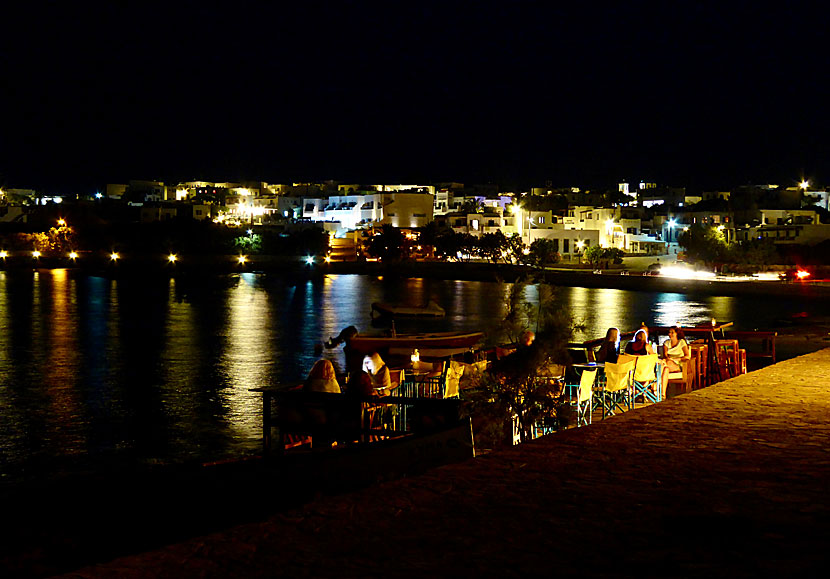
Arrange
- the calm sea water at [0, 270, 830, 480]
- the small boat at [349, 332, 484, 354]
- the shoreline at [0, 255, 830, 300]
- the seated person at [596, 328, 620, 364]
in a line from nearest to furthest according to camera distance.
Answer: the seated person at [596, 328, 620, 364], the calm sea water at [0, 270, 830, 480], the small boat at [349, 332, 484, 354], the shoreline at [0, 255, 830, 300]

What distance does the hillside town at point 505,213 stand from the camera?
248 feet

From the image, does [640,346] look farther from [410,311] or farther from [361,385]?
[410,311]

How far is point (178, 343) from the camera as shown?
103 ft

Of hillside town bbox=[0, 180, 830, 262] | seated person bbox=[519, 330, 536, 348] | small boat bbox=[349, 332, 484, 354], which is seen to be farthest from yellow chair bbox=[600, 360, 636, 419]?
hillside town bbox=[0, 180, 830, 262]

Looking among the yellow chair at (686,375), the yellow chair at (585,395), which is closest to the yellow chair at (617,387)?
the yellow chair at (585,395)

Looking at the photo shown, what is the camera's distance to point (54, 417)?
17.1 meters

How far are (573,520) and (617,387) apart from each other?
466 cm

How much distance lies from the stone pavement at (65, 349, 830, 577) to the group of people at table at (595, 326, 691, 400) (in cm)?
385

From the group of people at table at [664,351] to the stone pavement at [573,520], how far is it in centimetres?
385

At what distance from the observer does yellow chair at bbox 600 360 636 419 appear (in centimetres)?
950

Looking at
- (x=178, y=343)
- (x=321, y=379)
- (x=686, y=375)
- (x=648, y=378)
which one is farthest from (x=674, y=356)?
(x=178, y=343)

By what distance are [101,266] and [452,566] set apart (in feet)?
290

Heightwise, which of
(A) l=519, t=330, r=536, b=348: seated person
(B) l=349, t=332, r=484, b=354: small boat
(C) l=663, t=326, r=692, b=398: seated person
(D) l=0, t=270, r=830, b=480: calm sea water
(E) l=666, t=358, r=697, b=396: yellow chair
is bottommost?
(D) l=0, t=270, r=830, b=480: calm sea water

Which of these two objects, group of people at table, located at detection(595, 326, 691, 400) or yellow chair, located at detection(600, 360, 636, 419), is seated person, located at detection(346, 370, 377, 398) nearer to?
yellow chair, located at detection(600, 360, 636, 419)
